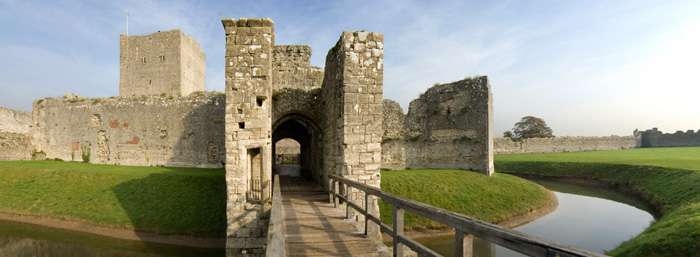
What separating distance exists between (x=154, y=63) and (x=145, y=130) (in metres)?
13.0

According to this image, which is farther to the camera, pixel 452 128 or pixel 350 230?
pixel 452 128

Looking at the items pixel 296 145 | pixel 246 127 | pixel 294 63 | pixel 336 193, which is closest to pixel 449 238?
pixel 336 193

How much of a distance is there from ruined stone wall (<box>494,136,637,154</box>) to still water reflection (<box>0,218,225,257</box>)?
36.7 m

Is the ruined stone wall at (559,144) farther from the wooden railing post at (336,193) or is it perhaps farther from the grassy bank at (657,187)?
the wooden railing post at (336,193)

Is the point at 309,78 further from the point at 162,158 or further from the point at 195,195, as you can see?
the point at 162,158

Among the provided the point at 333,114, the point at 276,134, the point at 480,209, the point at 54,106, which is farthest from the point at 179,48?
the point at 480,209

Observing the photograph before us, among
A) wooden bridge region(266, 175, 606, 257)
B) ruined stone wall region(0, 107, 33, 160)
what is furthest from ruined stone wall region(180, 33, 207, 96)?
wooden bridge region(266, 175, 606, 257)

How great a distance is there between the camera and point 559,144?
42.1 meters

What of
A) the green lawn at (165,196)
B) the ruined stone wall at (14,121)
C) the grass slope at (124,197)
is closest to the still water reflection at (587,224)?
the green lawn at (165,196)

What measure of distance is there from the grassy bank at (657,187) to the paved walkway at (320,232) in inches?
308

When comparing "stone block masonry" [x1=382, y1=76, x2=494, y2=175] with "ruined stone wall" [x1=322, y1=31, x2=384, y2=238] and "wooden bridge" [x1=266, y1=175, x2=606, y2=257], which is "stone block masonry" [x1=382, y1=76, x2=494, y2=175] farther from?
"ruined stone wall" [x1=322, y1=31, x2=384, y2=238]

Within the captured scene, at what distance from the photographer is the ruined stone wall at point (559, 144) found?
132 feet

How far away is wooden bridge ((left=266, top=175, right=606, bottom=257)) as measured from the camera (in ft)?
8.50

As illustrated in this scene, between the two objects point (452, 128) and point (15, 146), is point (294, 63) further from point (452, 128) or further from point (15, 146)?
point (15, 146)
